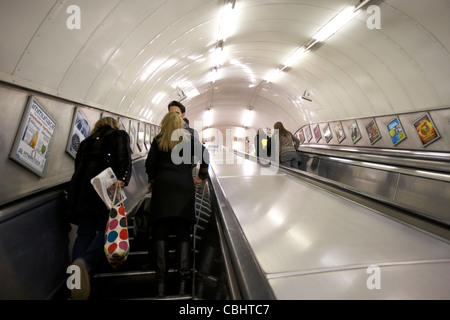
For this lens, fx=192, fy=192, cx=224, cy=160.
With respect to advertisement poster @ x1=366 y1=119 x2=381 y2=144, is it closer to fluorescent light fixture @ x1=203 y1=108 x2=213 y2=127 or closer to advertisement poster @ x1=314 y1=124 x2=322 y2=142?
advertisement poster @ x1=314 y1=124 x2=322 y2=142

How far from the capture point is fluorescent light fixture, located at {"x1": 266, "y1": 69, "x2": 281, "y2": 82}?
32.8 feet

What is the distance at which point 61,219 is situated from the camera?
2145 mm

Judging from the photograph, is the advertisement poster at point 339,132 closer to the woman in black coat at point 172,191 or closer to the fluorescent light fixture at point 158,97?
the fluorescent light fixture at point 158,97

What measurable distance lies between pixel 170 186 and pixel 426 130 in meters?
7.51

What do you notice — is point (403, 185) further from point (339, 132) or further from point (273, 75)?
point (273, 75)

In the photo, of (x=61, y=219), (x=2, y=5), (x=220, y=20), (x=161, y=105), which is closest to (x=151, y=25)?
(x=220, y=20)

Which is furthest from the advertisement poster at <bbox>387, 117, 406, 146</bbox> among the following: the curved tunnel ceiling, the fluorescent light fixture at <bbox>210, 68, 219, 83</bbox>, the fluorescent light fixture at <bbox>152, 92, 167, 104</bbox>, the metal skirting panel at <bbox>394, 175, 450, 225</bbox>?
the fluorescent light fixture at <bbox>152, 92, 167, 104</bbox>

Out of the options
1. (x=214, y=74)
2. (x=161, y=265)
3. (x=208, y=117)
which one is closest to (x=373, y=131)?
(x=214, y=74)

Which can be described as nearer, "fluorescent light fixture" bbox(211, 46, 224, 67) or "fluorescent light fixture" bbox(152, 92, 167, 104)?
"fluorescent light fixture" bbox(211, 46, 224, 67)

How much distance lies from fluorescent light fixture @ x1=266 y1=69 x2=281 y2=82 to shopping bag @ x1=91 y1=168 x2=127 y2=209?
386 inches

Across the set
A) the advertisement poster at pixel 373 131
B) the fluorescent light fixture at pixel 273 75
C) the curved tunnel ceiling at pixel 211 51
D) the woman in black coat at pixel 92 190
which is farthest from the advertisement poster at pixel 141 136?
the advertisement poster at pixel 373 131

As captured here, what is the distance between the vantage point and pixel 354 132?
339 inches
